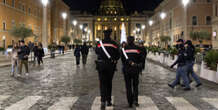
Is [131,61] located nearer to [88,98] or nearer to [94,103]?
[94,103]

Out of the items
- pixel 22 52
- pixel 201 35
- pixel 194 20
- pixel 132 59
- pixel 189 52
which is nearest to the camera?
pixel 132 59

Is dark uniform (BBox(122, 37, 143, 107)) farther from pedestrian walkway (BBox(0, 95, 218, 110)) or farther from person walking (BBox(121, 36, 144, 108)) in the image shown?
pedestrian walkway (BBox(0, 95, 218, 110))

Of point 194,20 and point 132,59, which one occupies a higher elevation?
point 194,20

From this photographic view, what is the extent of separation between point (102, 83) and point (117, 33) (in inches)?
5772

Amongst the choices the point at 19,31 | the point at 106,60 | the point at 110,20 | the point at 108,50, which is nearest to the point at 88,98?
the point at 106,60

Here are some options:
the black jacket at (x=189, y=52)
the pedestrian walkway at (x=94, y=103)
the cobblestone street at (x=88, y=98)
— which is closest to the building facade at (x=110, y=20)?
the cobblestone street at (x=88, y=98)

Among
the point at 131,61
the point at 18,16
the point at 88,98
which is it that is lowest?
the point at 88,98

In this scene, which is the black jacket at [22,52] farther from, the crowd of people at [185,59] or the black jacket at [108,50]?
the black jacket at [108,50]

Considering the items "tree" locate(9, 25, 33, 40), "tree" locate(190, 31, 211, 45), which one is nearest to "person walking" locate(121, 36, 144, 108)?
"tree" locate(9, 25, 33, 40)

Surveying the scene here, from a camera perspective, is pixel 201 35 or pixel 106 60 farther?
pixel 201 35

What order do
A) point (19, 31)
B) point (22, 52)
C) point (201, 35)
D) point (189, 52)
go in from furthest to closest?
point (201, 35), point (19, 31), point (22, 52), point (189, 52)

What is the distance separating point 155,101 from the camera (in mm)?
7824

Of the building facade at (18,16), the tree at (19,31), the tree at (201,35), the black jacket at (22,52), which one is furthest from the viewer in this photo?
the tree at (201,35)

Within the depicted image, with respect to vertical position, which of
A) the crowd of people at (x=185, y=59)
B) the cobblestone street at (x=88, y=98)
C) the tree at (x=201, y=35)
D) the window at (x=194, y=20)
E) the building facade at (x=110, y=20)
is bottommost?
the cobblestone street at (x=88, y=98)
